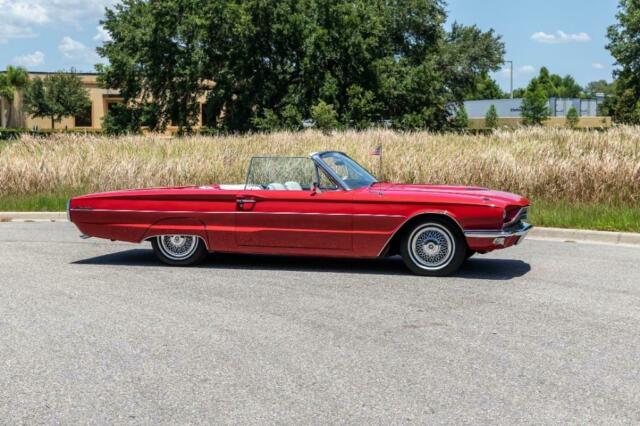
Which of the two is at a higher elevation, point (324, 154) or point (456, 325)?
point (324, 154)

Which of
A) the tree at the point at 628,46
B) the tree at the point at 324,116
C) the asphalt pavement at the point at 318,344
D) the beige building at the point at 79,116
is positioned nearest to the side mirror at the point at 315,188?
the asphalt pavement at the point at 318,344

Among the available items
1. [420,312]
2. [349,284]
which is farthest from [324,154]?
[420,312]

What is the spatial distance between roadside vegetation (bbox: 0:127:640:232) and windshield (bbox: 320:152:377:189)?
4.49 meters

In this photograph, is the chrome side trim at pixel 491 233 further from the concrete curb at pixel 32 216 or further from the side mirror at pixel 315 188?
the concrete curb at pixel 32 216

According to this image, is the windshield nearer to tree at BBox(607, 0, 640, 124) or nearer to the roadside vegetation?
the roadside vegetation

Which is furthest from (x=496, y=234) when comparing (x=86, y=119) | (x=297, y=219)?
(x=86, y=119)

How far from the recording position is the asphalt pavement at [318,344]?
4855 mm

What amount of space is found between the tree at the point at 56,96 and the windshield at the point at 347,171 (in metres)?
73.5

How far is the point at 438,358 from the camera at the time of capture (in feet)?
19.3

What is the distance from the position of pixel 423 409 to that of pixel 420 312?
2.60 metres

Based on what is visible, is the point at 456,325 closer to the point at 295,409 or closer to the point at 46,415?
the point at 295,409

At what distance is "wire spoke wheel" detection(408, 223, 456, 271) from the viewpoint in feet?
30.3

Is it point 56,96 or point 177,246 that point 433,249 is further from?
point 56,96

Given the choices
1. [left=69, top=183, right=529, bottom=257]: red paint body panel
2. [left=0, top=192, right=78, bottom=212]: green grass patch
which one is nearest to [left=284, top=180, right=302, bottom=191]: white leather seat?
[left=69, top=183, right=529, bottom=257]: red paint body panel
